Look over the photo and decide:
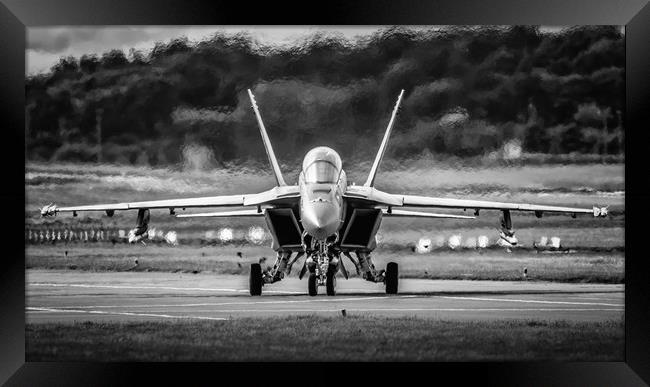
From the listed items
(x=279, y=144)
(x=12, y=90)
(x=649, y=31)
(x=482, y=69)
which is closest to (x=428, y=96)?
(x=482, y=69)

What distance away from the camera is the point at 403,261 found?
61.4 feet

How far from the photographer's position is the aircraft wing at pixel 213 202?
1764 centimetres

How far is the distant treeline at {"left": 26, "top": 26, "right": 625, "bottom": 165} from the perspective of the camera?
1738 centimetres

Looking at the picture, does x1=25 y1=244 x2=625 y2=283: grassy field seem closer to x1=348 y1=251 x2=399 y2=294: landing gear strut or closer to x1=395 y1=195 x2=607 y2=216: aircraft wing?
x1=348 y1=251 x2=399 y2=294: landing gear strut

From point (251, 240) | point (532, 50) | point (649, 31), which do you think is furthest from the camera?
point (251, 240)

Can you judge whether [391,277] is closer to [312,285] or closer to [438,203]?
[312,285]

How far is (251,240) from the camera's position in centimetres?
1866

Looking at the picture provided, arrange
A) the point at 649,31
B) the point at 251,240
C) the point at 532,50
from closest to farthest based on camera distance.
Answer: the point at 649,31, the point at 532,50, the point at 251,240

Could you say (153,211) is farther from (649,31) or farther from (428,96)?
(649,31)

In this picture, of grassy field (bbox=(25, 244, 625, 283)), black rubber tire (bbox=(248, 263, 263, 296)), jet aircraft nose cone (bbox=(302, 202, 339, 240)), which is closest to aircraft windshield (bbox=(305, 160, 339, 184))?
jet aircraft nose cone (bbox=(302, 202, 339, 240))

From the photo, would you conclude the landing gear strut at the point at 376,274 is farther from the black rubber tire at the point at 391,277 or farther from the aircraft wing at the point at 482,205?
the aircraft wing at the point at 482,205
